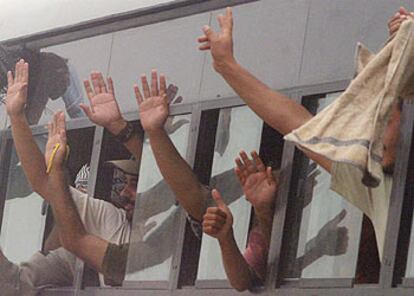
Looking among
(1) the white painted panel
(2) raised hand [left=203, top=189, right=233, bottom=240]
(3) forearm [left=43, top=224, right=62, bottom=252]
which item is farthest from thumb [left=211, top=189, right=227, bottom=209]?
(3) forearm [left=43, top=224, right=62, bottom=252]

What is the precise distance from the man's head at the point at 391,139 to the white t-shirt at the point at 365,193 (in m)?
0.03

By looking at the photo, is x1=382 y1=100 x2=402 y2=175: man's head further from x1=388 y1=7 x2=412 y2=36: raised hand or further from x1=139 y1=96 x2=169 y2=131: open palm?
x1=139 y1=96 x2=169 y2=131: open palm

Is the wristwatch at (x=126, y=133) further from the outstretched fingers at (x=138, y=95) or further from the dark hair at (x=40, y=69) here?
the dark hair at (x=40, y=69)

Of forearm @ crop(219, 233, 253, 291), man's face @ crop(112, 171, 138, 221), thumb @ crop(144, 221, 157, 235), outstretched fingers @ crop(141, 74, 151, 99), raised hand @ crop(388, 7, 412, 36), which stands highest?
raised hand @ crop(388, 7, 412, 36)

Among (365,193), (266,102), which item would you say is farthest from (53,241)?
(365,193)

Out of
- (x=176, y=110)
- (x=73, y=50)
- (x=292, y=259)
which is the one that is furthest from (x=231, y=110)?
(x=73, y=50)

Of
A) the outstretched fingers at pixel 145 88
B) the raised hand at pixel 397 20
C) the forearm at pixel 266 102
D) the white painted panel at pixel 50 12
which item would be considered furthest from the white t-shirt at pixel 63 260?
the raised hand at pixel 397 20

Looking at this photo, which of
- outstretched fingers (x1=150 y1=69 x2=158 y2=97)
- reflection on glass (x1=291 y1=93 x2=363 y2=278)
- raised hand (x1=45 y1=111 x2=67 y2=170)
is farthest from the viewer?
raised hand (x1=45 y1=111 x2=67 y2=170)

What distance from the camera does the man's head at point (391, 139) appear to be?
335 cm

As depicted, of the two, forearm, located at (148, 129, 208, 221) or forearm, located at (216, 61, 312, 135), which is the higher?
forearm, located at (216, 61, 312, 135)

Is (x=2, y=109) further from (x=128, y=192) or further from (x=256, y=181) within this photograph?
(x=256, y=181)

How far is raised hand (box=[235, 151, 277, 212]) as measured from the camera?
144 inches

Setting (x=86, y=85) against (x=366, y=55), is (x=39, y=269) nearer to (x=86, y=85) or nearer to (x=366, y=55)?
(x=86, y=85)

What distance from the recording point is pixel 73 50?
4.48m
